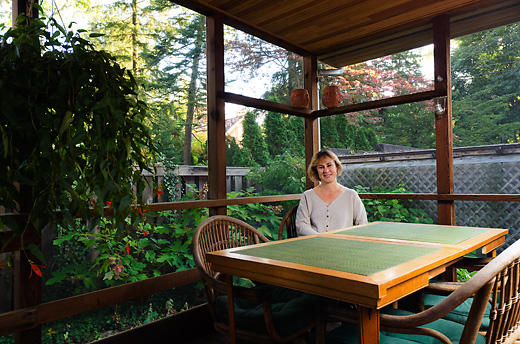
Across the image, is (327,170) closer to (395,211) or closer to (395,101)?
(395,101)

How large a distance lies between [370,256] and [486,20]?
2521mm

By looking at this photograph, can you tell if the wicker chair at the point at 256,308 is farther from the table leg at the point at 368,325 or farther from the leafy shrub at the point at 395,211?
the leafy shrub at the point at 395,211

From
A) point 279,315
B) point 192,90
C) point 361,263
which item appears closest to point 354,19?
point 192,90

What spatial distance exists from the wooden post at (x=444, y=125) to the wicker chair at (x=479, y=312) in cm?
163

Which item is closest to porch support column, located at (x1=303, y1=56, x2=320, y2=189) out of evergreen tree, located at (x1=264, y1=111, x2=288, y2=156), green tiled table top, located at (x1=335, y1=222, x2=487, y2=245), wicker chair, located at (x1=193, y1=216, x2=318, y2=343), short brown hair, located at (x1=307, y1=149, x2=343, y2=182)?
short brown hair, located at (x1=307, y1=149, x2=343, y2=182)

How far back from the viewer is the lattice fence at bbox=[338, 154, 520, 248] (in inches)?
163

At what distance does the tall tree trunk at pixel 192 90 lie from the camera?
400cm

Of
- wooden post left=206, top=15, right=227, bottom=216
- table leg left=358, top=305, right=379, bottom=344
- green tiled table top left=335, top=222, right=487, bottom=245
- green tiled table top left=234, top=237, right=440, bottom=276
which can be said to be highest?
wooden post left=206, top=15, right=227, bottom=216

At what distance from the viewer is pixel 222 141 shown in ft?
8.52

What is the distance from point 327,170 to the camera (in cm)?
260

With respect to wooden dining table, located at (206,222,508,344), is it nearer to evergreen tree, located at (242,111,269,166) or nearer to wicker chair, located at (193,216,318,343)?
wicker chair, located at (193,216,318,343)

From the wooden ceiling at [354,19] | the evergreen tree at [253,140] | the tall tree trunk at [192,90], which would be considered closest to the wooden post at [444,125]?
the wooden ceiling at [354,19]

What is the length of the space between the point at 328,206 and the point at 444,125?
1137 mm

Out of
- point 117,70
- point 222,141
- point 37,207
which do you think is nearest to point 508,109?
point 222,141
